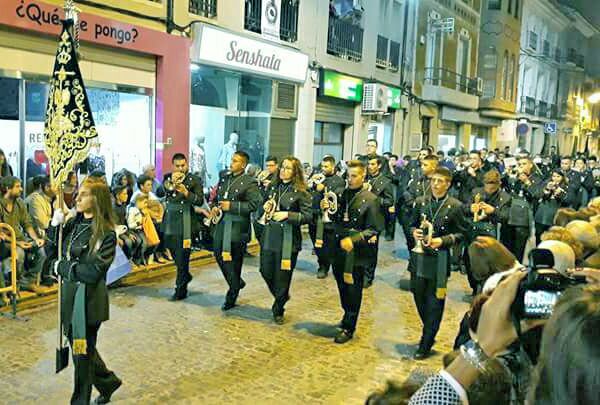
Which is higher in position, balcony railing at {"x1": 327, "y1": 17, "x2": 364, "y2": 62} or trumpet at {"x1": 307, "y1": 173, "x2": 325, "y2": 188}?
balcony railing at {"x1": 327, "y1": 17, "x2": 364, "y2": 62}

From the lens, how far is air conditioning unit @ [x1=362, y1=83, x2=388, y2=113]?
66.7ft

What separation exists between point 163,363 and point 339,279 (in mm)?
2252

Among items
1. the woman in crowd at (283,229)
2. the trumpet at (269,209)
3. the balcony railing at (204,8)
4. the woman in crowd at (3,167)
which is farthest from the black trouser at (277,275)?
the balcony railing at (204,8)

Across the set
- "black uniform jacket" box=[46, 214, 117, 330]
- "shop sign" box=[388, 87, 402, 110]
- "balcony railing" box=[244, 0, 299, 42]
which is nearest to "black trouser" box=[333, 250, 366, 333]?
"black uniform jacket" box=[46, 214, 117, 330]

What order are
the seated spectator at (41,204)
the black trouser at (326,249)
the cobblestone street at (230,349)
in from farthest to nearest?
1. the seated spectator at (41,204)
2. the black trouser at (326,249)
3. the cobblestone street at (230,349)

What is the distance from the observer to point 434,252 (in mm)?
6801

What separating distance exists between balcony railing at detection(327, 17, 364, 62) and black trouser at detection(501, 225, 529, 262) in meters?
9.54

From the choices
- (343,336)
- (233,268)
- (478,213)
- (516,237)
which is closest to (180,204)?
(233,268)

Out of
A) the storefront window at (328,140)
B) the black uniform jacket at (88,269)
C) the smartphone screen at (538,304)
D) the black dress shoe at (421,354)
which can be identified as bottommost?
the black dress shoe at (421,354)

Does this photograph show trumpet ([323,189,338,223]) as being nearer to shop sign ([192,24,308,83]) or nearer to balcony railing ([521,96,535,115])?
shop sign ([192,24,308,83])

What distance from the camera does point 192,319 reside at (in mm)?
8039

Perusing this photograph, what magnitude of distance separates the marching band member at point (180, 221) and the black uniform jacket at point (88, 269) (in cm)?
368

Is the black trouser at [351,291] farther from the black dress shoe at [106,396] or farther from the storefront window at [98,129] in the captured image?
the storefront window at [98,129]

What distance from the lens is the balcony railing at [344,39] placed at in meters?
18.8
